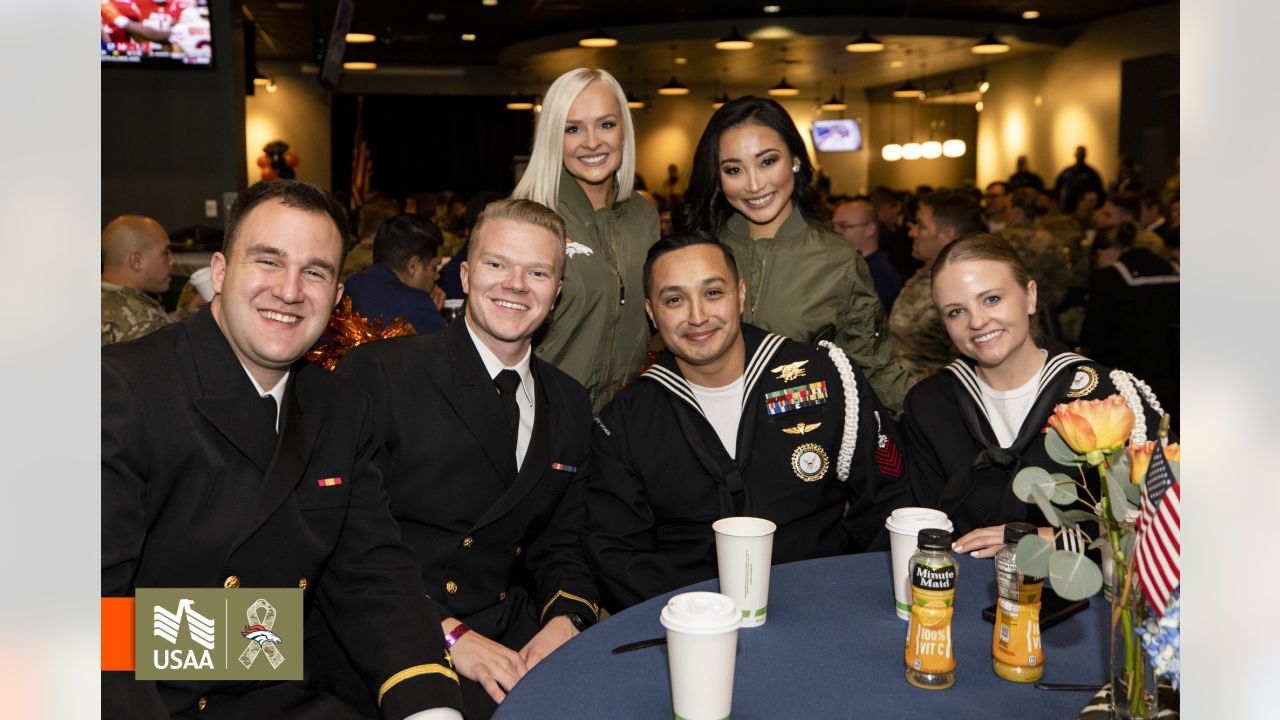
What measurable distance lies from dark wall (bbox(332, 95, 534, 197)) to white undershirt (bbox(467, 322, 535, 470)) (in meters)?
16.6

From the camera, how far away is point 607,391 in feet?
9.80

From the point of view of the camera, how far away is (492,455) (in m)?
2.18

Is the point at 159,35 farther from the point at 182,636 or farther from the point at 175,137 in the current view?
the point at 182,636

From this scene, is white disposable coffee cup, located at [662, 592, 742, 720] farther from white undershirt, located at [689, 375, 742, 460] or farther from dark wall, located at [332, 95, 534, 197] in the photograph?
dark wall, located at [332, 95, 534, 197]

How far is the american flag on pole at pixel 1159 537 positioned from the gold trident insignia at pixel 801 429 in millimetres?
1257

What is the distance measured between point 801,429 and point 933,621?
100 centimetres

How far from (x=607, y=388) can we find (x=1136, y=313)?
4.07 m

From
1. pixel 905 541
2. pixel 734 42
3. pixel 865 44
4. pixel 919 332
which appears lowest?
pixel 905 541

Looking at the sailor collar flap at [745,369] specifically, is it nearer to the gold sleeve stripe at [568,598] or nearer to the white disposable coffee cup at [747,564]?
the gold sleeve stripe at [568,598]

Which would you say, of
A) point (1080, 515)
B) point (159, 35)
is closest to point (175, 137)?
point (159, 35)

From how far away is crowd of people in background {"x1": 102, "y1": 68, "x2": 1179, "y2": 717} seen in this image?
1.78 metres

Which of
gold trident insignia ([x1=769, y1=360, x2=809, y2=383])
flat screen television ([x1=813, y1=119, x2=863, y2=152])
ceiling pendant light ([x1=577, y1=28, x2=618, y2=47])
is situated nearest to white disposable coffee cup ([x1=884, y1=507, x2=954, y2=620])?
gold trident insignia ([x1=769, y1=360, x2=809, y2=383])

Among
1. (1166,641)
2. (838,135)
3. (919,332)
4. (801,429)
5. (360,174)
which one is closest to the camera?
(1166,641)
